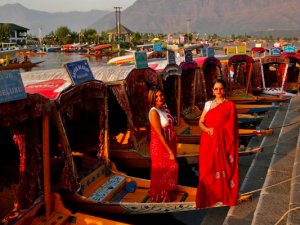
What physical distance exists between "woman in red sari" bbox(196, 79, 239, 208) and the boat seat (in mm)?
1792

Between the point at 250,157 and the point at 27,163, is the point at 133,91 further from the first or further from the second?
the point at 27,163

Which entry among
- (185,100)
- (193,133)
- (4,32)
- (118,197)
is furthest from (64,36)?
(118,197)

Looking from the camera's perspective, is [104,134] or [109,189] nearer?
[109,189]

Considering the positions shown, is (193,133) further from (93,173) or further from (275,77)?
(275,77)

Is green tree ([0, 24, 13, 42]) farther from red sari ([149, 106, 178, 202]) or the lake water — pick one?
red sari ([149, 106, 178, 202])

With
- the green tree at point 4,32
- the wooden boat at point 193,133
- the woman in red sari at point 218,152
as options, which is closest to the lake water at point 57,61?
the green tree at point 4,32

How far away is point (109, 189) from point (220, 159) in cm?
240

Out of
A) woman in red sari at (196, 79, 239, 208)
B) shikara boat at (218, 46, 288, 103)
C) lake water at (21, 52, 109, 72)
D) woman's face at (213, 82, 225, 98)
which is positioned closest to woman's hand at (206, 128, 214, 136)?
woman in red sari at (196, 79, 239, 208)

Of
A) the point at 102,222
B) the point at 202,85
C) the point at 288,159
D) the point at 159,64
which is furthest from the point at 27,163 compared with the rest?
the point at 202,85

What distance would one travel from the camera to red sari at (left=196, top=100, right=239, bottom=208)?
5137 mm

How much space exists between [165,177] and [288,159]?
317 cm

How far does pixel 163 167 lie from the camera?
5523mm

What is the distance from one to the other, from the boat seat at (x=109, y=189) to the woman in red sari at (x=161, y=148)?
0.98 m

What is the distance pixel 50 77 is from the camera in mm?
8852
